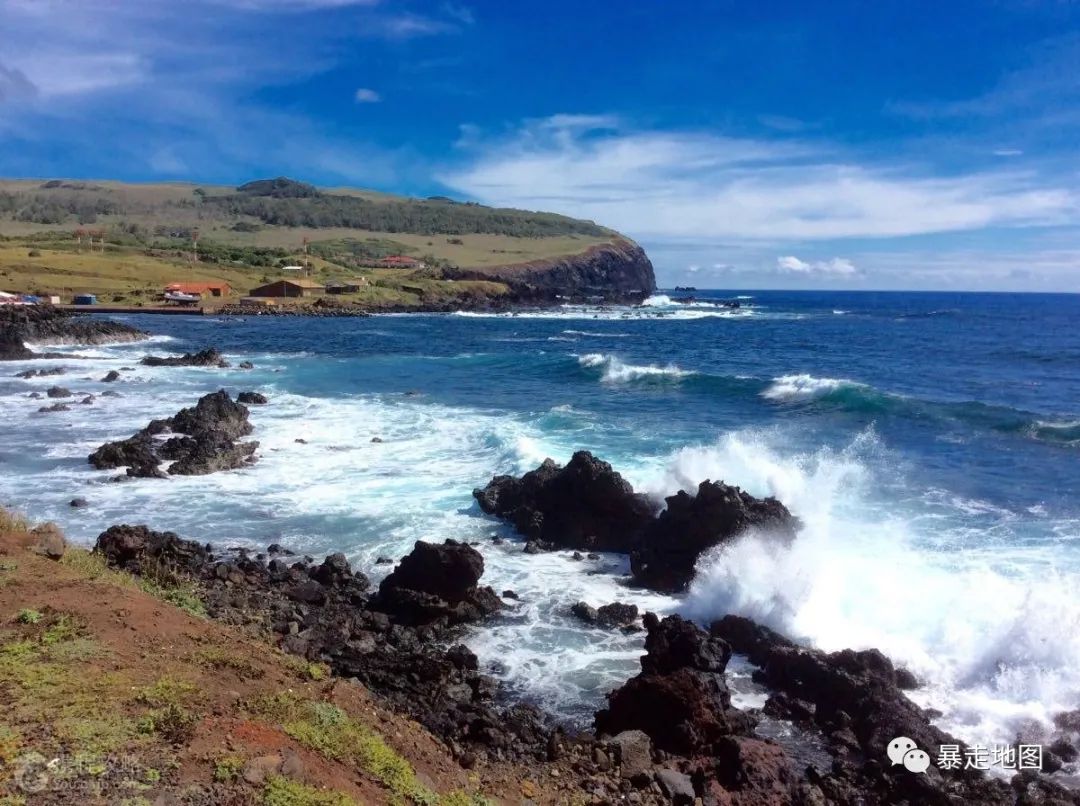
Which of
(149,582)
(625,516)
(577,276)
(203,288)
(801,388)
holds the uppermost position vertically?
(577,276)

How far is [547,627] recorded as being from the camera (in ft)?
46.1

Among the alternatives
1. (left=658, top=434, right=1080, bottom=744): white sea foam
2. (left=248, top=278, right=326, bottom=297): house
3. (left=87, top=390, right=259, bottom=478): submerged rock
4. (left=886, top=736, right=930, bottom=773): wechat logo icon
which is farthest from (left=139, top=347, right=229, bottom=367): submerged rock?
(left=248, top=278, right=326, bottom=297): house

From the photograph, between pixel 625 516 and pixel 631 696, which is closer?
pixel 631 696

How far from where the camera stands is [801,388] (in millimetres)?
39500

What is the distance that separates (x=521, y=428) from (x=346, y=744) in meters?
23.0

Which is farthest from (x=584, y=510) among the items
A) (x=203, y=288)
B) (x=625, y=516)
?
(x=203, y=288)

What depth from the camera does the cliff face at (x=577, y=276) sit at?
137m

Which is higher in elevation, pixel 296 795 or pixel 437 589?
pixel 296 795

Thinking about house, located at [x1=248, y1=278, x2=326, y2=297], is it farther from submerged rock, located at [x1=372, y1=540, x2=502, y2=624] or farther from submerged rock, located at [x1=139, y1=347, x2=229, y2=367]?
submerged rock, located at [x1=372, y1=540, x2=502, y2=624]

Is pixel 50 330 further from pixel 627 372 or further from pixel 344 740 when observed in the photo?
pixel 344 740

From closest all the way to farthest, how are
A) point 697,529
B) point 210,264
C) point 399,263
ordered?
point 697,529
point 210,264
point 399,263

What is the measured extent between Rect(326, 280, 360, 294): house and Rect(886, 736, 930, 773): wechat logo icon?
339 feet

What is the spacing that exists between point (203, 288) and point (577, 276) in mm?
88965

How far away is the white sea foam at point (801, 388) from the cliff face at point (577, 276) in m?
89.3
